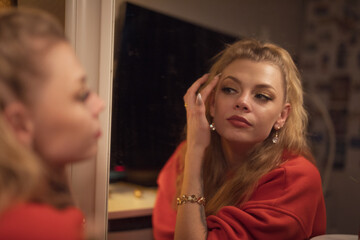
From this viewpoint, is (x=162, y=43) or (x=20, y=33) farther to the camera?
(x=162, y=43)

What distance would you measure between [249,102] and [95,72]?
0.46m

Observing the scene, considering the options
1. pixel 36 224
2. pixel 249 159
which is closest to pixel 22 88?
pixel 36 224

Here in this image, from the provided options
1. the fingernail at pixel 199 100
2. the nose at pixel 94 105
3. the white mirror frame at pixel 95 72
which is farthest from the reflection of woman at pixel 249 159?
the nose at pixel 94 105

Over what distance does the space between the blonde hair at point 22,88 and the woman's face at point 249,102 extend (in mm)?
625

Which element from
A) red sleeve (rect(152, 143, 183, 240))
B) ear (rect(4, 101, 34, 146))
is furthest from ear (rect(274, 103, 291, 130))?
ear (rect(4, 101, 34, 146))

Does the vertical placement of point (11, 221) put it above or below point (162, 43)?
below

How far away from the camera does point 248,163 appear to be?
1127mm

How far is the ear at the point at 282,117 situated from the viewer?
1.14 metres

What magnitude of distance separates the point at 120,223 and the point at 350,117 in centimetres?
129

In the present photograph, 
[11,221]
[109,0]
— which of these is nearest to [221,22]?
[109,0]

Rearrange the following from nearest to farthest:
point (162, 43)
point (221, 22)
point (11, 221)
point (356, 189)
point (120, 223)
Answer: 1. point (11, 221)
2. point (120, 223)
3. point (162, 43)
4. point (221, 22)
5. point (356, 189)

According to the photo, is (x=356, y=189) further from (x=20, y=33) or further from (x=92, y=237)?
(x=20, y=33)

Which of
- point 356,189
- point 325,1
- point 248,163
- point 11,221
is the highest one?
point 325,1

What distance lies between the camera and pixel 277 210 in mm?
944
